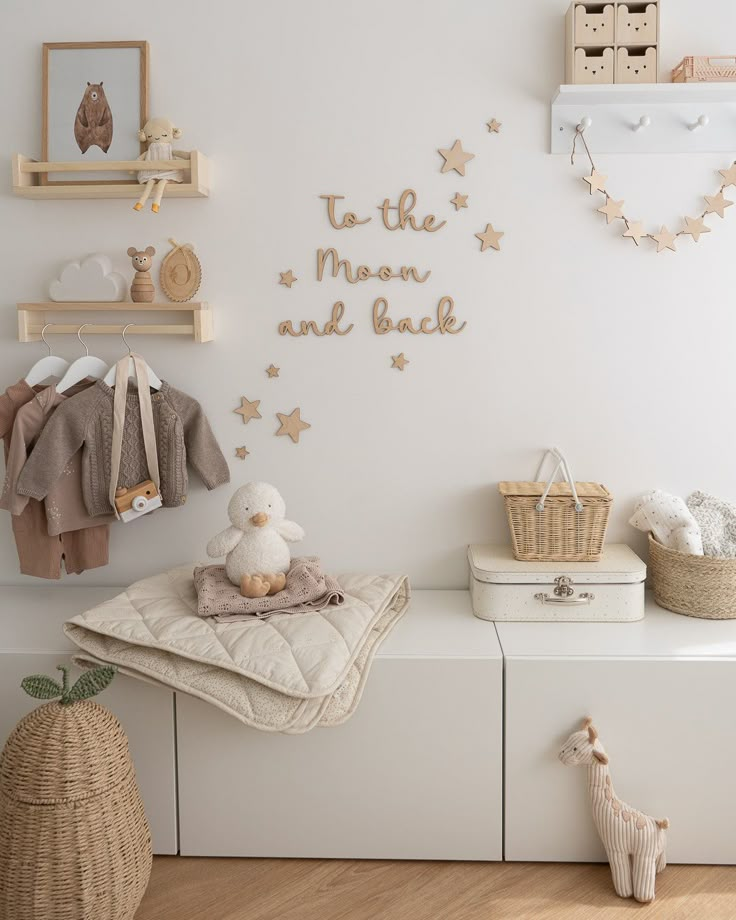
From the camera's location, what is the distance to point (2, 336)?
257cm

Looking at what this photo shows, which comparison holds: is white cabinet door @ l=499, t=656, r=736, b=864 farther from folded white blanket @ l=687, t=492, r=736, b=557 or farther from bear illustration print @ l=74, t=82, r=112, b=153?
bear illustration print @ l=74, t=82, r=112, b=153

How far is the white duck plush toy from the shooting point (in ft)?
7.47

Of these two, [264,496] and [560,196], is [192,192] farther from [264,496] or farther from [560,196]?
[560,196]

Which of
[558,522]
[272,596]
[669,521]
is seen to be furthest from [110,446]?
[669,521]

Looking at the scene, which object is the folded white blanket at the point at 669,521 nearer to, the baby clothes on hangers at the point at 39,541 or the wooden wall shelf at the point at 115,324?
the wooden wall shelf at the point at 115,324

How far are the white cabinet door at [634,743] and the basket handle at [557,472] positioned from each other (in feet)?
1.31

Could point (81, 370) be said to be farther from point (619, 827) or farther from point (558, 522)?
point (619, 827)

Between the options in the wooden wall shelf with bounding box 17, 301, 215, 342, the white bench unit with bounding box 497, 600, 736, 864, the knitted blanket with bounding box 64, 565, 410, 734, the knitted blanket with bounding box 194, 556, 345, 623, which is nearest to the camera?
the knitted blanket with bounding box 64, 565, 410, 734

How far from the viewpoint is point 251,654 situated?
203 centimetres

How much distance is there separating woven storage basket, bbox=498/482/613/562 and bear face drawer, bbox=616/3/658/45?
1077 millimetres

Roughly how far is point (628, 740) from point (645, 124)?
1446mm

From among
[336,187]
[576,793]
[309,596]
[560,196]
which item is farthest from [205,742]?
[560,196]

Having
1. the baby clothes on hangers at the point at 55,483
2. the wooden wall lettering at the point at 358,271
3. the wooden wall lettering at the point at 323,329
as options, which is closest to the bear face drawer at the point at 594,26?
the wooden wall lettering at the point at 358,271

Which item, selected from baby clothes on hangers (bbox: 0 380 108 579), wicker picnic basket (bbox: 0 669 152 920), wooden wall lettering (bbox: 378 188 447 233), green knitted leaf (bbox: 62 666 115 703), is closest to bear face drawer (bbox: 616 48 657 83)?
wooden wall lettering (bbox: 378 188 447 233)
